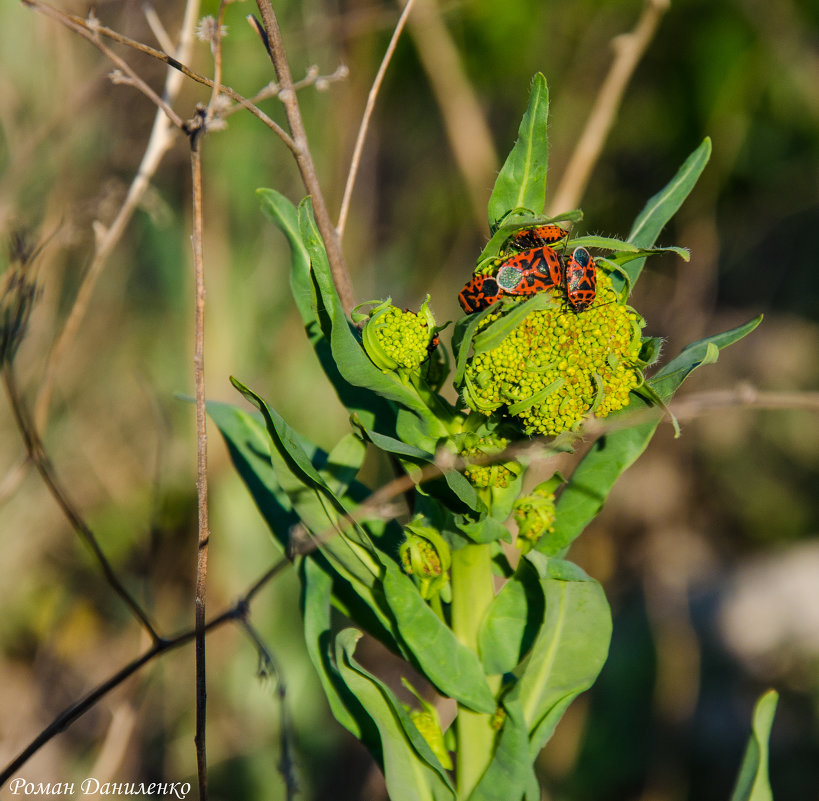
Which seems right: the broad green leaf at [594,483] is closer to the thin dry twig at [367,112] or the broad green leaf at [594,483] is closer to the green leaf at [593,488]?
the green leaf at [593,488]

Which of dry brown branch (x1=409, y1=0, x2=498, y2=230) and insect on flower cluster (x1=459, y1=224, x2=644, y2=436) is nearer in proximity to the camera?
insect on flower cluster (x1=459, y1=224, x2=644, y2=436)

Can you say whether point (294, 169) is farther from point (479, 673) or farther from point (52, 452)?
point (479, 673)

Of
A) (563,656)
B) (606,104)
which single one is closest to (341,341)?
(563,656)

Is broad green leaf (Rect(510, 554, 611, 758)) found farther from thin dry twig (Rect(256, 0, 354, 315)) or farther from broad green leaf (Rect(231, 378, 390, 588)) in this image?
thin dry twig (Rect(256, 0, 354, 315))

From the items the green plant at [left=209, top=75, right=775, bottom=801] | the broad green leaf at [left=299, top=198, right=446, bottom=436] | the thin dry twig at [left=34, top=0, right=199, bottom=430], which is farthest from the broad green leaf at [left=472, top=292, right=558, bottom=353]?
the thin dry twig at [left=34, top=0, right=199, bottom=430]

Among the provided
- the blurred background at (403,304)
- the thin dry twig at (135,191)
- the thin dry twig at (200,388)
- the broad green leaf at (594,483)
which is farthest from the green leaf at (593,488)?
the blurred background at (403,304)

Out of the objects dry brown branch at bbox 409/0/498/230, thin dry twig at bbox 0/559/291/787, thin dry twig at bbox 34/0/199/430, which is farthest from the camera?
dry brown branch at bbox 409/0/498/230

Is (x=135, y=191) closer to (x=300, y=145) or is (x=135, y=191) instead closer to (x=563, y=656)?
(x=300, y=145)
